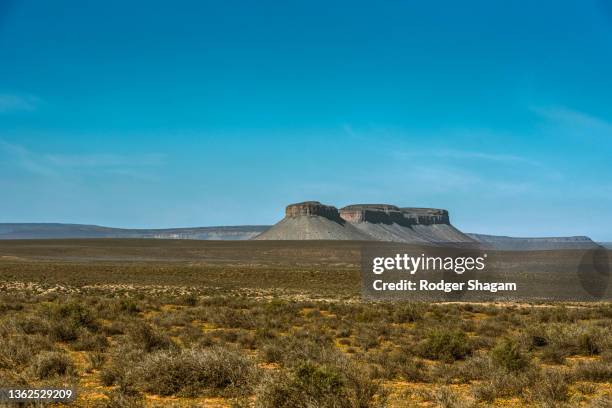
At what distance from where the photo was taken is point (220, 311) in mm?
21188

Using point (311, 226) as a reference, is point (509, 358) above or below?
below

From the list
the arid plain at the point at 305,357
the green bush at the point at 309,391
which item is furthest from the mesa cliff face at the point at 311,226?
the green bush at the point at 309,391

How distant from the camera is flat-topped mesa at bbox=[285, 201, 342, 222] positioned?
19212 centimetres

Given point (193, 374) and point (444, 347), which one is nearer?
point (193, 374)

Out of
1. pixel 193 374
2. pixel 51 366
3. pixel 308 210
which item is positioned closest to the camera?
pixel 193 374

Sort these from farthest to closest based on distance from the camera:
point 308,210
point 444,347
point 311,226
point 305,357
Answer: point 308,210
point 311,226
point 444,347
point 305,357

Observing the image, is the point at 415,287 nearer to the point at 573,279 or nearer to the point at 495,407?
the point at 573,279

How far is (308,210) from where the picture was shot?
192625 mm

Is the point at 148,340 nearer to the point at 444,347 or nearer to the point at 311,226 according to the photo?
the point at 444,347

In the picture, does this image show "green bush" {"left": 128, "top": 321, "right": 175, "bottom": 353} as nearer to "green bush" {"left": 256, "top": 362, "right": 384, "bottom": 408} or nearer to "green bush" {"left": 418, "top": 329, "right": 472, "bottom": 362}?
"green bush" {"left": 256, "top": 362, "right": 384, "bottom": 408}

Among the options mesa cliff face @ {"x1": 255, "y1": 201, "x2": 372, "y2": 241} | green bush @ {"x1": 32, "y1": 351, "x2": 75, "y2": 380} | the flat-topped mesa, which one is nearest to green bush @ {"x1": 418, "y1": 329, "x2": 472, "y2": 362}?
green bush @ {"x1": 32, "y1": 351, "x2": 75, "y2": 380}

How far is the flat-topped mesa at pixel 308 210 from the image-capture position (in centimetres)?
19212
